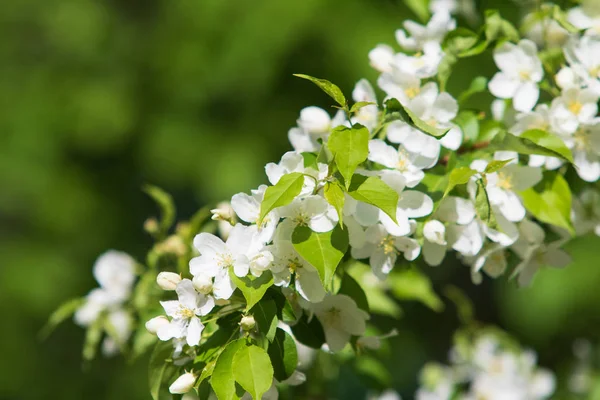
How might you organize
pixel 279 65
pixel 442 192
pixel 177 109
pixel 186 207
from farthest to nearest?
pixel 186 207, pixel 177 109, pixel 279 65, pixel 442 192

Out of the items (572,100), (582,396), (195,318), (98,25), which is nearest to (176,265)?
(195,318)

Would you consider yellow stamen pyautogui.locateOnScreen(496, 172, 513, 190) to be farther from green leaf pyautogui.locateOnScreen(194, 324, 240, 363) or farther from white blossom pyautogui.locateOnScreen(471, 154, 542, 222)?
green leaf pyautogui.locateOnScreen(194, 324, 240, 363)

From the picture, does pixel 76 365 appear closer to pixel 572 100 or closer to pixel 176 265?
pixel 176 265

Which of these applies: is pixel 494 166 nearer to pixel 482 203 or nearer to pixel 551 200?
pixel 482 203

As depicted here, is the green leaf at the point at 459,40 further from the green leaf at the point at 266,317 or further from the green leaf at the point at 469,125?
the green leaf at the point at 266,317

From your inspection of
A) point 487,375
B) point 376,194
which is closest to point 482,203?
point 376,194

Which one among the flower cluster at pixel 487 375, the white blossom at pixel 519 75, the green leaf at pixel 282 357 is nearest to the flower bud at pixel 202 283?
the green leaf at pixel 282 357

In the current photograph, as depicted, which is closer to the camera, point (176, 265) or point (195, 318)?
point (195, 318)
